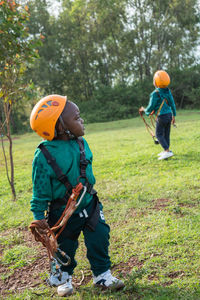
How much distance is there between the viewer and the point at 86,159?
2.64 metres

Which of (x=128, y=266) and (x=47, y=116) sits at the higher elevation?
(x=47, y=116)

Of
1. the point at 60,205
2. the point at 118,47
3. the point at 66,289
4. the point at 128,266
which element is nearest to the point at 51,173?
the point at 60,205

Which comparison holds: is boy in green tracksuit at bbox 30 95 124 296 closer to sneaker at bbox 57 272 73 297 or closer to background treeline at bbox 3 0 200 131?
sneaker at bbox 57 272 73 297

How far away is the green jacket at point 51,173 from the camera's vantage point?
247 cm

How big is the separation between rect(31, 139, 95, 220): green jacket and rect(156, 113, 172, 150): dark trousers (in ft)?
16.2

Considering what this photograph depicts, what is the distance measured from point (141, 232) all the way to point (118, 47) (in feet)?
109

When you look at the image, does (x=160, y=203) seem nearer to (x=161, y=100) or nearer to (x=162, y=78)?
(x=161, y=100)

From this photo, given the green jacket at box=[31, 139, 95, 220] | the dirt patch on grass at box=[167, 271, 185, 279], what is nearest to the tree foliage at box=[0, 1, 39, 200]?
the green jacket at box=[31, 139, 95, 220]

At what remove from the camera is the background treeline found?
104ft

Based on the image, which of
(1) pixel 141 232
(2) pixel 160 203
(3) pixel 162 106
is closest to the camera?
(1) pixel 141 232

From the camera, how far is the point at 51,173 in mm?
2467

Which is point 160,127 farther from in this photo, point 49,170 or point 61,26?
point 61,26

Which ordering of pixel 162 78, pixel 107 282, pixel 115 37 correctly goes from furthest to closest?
pixel 115 37 < pixel 162 78 < pixel 107 282

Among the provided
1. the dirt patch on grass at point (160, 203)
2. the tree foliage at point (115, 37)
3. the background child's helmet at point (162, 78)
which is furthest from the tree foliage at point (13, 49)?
the tree foliage at point (115, 37)
